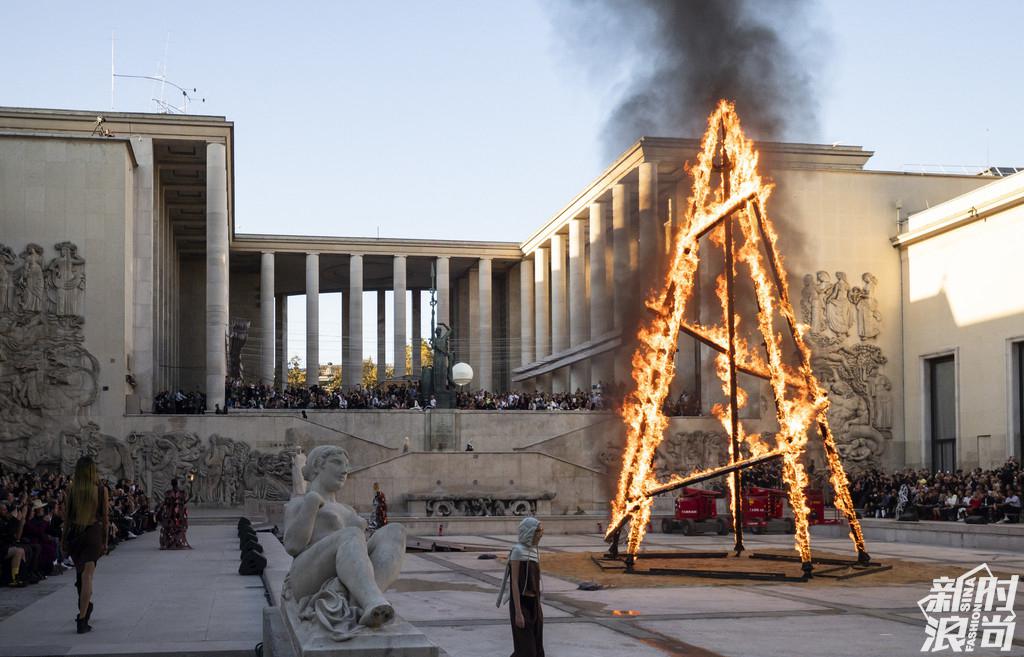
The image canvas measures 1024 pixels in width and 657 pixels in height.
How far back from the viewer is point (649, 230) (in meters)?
35.7

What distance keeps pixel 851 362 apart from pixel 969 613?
3143 cm

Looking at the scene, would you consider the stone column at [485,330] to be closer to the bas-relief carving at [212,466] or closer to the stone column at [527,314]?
the stone column at [527,314]

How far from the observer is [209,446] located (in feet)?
129

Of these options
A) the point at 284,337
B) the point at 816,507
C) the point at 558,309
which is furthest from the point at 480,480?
the point at 284,337

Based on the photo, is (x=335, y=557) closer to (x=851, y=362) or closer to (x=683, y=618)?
(x=683, y=618)

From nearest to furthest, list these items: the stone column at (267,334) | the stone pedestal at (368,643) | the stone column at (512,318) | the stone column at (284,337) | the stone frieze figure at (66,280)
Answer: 1. the stone pedestal at (368,643)
2. the stone frieze figure at (66,280)
3. the stone column at (267,334)
4. the stone column at (512,318)
5. the stone column at (284,337)

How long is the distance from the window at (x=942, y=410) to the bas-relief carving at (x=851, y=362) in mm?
1548

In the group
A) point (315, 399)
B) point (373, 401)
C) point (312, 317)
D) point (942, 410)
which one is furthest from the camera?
point (312, 317)

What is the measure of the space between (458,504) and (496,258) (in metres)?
30.9

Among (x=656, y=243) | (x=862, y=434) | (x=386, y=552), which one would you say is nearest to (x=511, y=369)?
(x=862, y=434)

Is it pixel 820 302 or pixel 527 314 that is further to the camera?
pixel 527 314

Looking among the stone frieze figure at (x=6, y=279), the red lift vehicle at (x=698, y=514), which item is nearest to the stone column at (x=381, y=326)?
the stone frieze figure at (x=6, y=279)

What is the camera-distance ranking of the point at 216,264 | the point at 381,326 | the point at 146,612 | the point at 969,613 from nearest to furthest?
the point at 146,612, the point at 969,613, the point at 216,264, the point at 381,326

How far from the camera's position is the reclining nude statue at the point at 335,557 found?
6961mm
